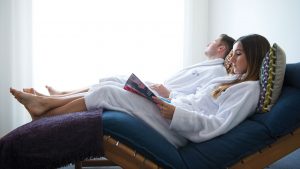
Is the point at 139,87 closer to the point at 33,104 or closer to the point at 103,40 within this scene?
the point at 33,104

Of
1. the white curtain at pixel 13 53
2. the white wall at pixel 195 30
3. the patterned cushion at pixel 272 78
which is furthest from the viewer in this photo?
the white wall at pixel 195 30

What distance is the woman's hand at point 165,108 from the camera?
3.78 ft

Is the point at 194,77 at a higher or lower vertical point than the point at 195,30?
lower

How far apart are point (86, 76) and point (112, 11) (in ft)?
2.32

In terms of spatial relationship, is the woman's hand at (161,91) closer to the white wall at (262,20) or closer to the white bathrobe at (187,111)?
the white bathrobe at (187,111)

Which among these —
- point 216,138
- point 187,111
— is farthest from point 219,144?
point 187,111

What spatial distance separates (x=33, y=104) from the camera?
4.03 ft

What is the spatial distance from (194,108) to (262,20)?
1.24 metres

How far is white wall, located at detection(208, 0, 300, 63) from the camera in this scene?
1866 mm

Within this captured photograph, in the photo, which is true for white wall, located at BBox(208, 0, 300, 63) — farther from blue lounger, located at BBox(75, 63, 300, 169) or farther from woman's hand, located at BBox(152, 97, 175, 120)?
woman's hand, located at BBox(152, 97, 175, 120)

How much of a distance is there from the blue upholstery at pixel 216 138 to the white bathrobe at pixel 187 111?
0.16 feet

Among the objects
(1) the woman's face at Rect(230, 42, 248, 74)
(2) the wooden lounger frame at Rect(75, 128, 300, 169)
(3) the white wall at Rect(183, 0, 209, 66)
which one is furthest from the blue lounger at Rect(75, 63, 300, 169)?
(3) the white wall at Rect(183, 0, 209, 66)

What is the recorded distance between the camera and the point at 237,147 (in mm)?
1078

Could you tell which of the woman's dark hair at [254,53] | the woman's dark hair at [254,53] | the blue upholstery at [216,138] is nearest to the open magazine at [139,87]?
the blue upholstery at [216,138]
